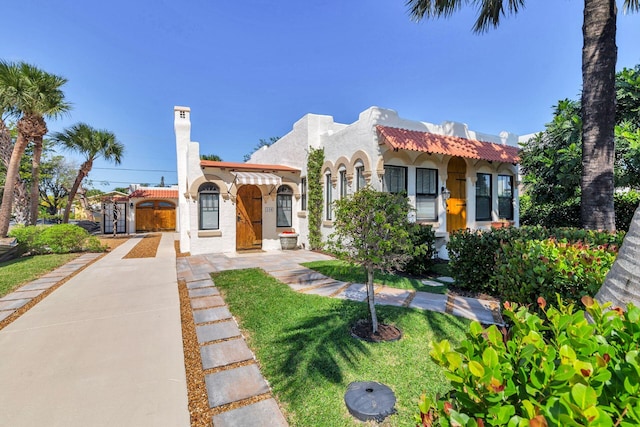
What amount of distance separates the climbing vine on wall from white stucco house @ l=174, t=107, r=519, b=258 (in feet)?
1.15

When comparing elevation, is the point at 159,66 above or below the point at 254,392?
above

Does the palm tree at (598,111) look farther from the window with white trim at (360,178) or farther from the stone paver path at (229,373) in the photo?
the stone paver path at (229,373)

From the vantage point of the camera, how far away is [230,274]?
9.19 metres

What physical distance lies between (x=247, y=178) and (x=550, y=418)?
13.2 metres

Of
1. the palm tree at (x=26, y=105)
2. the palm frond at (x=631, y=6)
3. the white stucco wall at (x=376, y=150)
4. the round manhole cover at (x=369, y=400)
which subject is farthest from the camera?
the palm tree at (x=26, y=105)

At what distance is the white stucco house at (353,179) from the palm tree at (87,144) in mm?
9948

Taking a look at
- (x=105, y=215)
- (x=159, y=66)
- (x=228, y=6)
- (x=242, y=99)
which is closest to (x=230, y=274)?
(x=228, y=6)

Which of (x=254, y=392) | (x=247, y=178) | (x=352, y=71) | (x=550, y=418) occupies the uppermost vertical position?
(x=352, y=71)

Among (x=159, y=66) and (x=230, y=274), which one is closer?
(x=230, y=274)

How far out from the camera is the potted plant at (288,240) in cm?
1476

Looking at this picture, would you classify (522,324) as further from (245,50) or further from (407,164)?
(245,50)

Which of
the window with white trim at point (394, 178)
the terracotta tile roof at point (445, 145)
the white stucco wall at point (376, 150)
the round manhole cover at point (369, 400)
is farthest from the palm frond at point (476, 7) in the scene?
the round manhole cover at point (369, 400)

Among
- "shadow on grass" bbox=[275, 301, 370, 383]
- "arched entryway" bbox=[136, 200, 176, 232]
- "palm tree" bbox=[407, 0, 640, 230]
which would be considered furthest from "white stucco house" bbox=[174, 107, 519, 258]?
"arched entryway" bbox=[136, 200, 176, 232]

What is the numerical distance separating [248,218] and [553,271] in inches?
522
